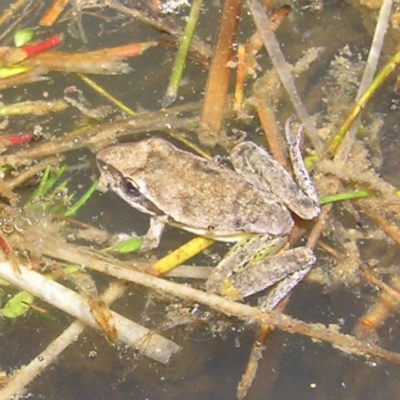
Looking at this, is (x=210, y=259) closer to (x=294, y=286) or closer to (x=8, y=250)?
(x=294, y=286)

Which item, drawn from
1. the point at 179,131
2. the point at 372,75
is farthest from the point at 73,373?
the point at 372,75

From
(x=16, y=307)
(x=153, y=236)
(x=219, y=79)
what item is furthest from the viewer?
(x=219, y=79)

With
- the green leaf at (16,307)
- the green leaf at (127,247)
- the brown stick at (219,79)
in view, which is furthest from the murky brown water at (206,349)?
the brown stick at (219,79)

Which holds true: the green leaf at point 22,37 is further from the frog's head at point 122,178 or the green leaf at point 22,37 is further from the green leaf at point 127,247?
the green leaf at point 127,247

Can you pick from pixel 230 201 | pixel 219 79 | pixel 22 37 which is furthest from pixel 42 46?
pixel 230 201

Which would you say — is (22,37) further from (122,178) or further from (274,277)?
(274,277)

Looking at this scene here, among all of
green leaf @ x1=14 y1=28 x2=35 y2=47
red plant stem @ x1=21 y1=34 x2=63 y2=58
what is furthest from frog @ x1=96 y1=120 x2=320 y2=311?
green leaf @ x1=14 y1=28 x2=35 y2=47
